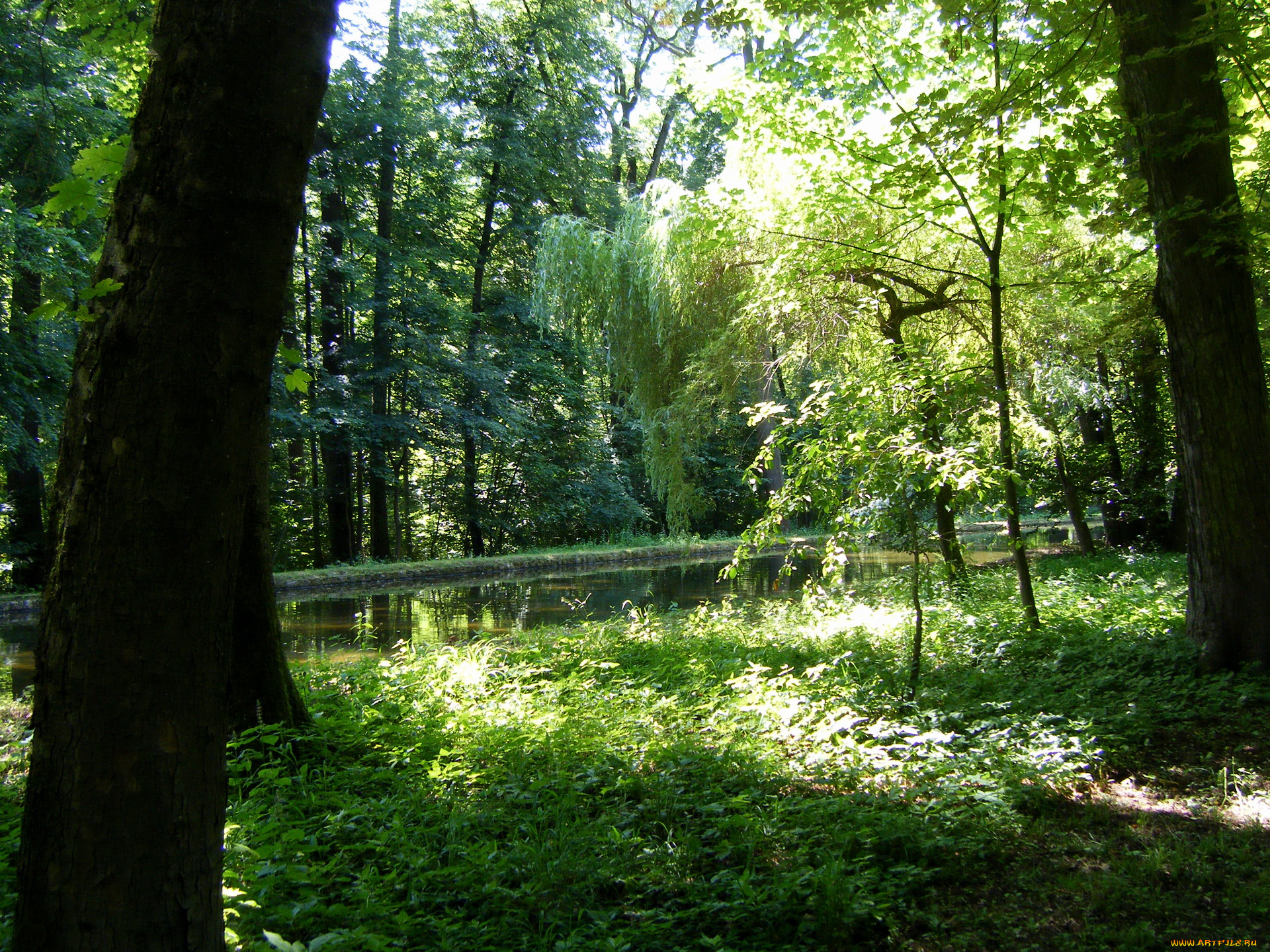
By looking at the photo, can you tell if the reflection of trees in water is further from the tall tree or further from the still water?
the tall tree

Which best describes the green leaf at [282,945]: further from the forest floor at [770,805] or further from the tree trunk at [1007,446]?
the tree trunk at [1007,446]

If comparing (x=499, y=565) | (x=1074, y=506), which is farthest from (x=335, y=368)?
(x=1074, y=506)

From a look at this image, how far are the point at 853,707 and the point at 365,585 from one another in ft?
36.1

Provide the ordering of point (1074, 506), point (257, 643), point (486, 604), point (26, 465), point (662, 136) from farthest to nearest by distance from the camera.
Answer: point (662, 136) → point (486, 604) → point (26, 465) → point (1074, 506) → point (257, 643)

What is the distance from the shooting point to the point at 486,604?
37.0 feet

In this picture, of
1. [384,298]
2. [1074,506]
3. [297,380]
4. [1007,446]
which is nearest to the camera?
[297,380]

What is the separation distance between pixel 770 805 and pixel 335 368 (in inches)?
591

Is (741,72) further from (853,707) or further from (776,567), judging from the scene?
(776,567)

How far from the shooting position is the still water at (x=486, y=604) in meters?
8.08

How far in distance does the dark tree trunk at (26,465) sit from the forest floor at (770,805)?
699 cm

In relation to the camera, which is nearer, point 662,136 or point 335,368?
point 335,368

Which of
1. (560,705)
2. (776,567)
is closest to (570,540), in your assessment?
(776,567)

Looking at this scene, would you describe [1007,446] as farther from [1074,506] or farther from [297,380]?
[1074,506]

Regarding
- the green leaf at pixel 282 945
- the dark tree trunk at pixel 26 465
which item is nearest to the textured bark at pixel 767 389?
the green leaf at pixel 282 945
